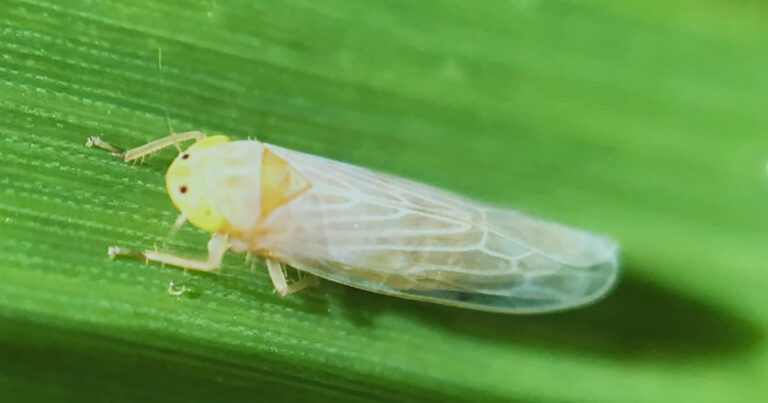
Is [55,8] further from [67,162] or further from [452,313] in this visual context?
[452,313]

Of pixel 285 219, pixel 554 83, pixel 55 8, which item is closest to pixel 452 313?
pixel 285 219

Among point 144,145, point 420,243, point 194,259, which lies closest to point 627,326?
point 420,243

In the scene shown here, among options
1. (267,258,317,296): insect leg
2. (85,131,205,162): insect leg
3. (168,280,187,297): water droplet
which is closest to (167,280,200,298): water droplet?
(168,280,187,297): water droplet

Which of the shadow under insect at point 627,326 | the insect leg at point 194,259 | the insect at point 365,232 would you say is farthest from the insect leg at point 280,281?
the shadow under insect at point 627,326

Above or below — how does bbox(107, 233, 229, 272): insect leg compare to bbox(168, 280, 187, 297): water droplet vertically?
above

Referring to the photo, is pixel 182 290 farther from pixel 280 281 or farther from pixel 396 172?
pixel 396 172

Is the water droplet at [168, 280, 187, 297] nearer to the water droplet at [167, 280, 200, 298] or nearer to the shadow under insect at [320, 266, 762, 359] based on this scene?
the water droplet at [167, 280, 200, 298]
